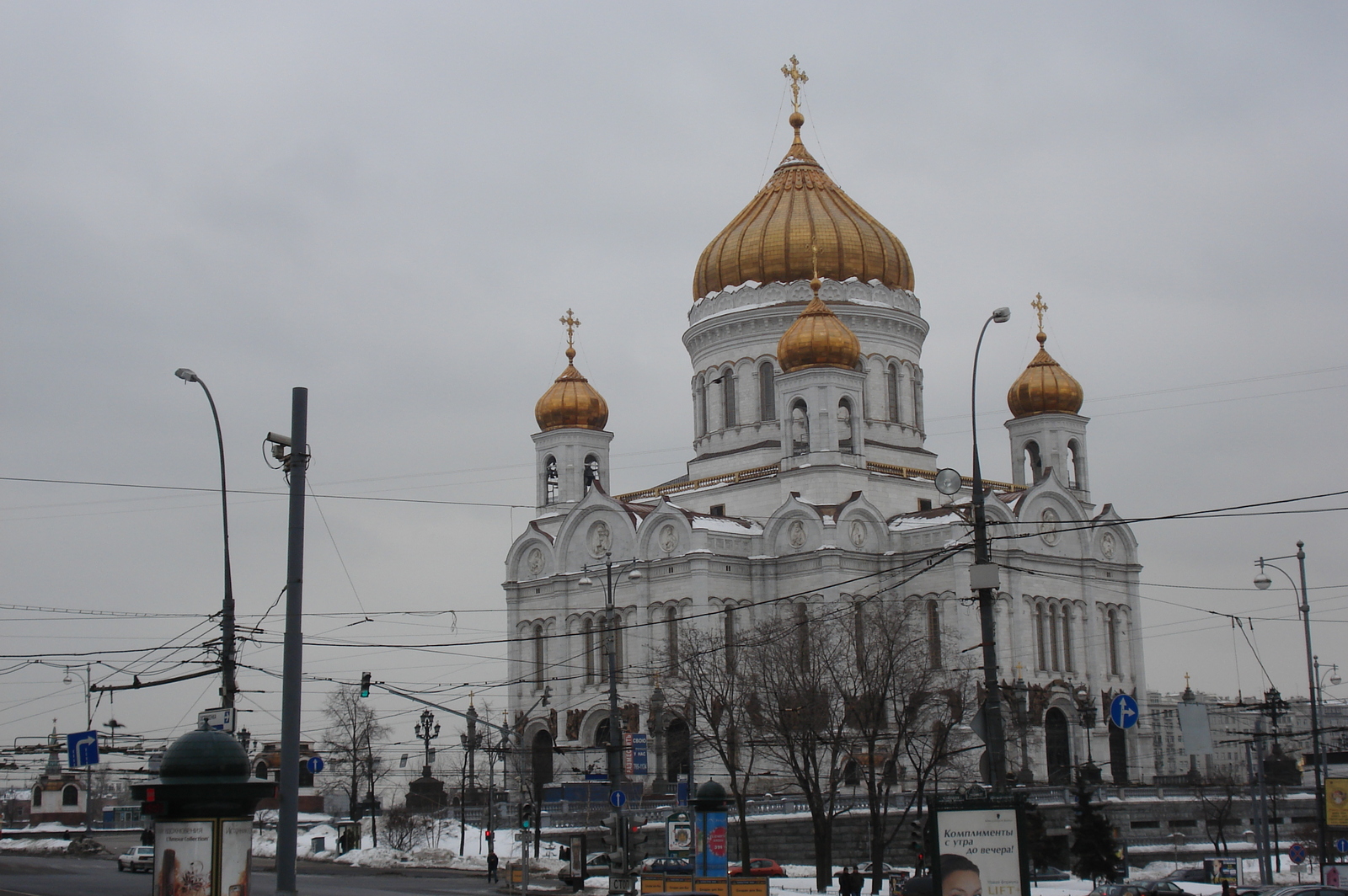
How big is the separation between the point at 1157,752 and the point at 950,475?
142 ft

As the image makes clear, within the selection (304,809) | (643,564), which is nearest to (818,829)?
(643,564)

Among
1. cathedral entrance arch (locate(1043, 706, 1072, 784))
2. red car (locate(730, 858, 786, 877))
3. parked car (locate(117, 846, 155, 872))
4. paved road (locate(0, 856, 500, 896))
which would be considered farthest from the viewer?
cathedral entrance arch (locate(1043, 706, 1072, 784))

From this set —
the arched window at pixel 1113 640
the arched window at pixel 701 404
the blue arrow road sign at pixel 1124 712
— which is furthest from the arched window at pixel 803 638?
the blue arrow road sign at pixel 1124 712

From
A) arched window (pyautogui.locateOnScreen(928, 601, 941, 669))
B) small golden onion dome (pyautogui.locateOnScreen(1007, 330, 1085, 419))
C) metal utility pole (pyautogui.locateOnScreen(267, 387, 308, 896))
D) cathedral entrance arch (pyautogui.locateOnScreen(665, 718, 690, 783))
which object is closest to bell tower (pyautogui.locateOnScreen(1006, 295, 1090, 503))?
small golden onion dome (pyautogui.locateOnScreen(1007, 330, 1085, 419))

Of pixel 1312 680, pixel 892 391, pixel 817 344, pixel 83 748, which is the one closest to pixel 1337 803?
pixel 1312 680

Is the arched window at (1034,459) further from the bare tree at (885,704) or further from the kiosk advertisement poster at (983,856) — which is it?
the kiosk advertisement poster at (983,856)

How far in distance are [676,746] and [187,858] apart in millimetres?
38905

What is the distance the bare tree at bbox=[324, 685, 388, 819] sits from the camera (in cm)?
7094

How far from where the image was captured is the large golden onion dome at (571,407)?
67062 mm

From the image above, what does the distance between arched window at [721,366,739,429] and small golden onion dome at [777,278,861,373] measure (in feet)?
19.0

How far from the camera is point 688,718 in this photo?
44.2m

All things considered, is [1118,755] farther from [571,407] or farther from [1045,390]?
[571,407]

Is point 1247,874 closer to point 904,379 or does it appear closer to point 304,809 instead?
point 904,379

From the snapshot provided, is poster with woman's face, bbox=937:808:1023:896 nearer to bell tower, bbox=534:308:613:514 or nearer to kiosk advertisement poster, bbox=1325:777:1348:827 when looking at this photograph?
kiosk advertisement poster, bbox=1325:777:1348:827
